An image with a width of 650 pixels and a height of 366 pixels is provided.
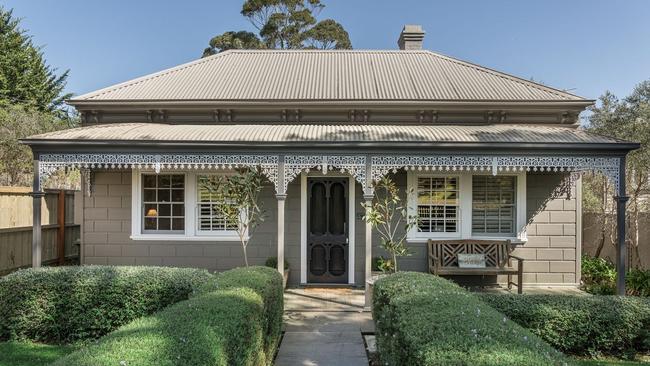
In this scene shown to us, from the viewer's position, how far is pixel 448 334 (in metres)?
2.93

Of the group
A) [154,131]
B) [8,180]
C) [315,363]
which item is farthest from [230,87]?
[8,180]

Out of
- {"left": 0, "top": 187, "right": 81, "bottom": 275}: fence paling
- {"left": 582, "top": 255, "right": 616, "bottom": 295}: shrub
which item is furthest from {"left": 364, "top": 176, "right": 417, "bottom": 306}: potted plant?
{"left": 0, "top": 187, "right": 81, "bottom": 275}: fence paling

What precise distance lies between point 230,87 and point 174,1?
1196cm

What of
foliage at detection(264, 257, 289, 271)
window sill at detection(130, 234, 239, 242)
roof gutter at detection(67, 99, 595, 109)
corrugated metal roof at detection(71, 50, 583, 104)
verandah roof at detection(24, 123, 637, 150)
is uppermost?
corrugated metal roof at detection(71, 50, 583, 104)

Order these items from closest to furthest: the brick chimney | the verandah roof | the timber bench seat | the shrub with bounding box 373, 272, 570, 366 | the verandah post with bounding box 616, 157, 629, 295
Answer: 1. the shrub with bounding box 373, 272, 570, 366
2. the verandah post with bounding box 616, 157, 629, 295
3. the verandah roof
4. the timber bench seat
5. the brick chimney

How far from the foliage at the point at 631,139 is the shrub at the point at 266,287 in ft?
31.0

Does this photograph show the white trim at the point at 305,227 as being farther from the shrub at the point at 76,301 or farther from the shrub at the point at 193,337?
the shrub at the point at 193,337

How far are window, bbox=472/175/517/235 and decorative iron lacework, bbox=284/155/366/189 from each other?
3045 mm

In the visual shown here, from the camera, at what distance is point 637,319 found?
17.6 ft

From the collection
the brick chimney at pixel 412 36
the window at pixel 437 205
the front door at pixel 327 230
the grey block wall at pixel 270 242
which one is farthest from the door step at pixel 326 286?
the brick chimney at pixel 412 36

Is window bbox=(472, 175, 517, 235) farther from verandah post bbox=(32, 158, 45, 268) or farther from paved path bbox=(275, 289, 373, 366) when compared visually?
verandah post bbox=(32, 158, 45, 268)

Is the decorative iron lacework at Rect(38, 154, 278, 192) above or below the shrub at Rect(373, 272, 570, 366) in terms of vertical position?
above

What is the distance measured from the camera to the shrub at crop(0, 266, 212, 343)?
235 inches

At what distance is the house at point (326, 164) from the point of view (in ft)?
27.3
